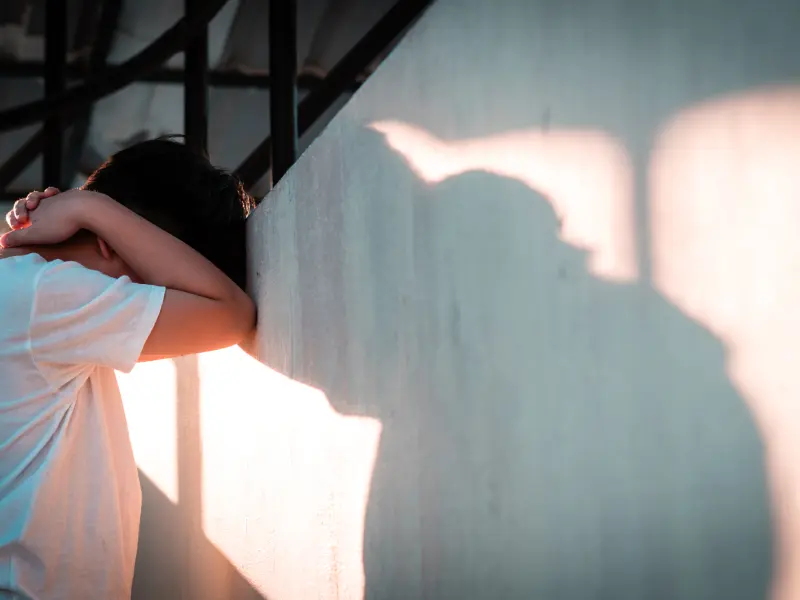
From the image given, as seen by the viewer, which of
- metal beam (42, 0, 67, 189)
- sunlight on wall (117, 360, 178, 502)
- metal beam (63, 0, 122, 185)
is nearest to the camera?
sunlight on wall (117, 360, 178, 502)

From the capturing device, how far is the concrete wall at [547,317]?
0.67 m

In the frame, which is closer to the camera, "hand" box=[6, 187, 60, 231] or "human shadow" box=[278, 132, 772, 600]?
"human shadow" box=[278, 132, 772, 600]

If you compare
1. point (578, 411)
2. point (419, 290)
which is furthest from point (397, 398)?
point (578, 411)

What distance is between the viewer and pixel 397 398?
39.3 inches

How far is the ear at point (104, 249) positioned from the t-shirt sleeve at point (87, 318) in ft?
0.35

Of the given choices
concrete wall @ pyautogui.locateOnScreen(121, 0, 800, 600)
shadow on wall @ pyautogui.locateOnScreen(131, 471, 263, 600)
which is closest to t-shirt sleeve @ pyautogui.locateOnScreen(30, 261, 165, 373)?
concrete wall @ pyautogui.locateOnScreen(121, 0, 800, 600)

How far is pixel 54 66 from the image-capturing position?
14.4 feet

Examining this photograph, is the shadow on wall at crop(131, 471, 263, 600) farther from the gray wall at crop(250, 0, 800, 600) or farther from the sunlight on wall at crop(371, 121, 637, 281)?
the sunlight on wall at crop(371, 121, 637, 281)

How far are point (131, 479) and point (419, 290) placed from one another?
0.72 m

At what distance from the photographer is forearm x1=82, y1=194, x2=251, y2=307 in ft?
4.20

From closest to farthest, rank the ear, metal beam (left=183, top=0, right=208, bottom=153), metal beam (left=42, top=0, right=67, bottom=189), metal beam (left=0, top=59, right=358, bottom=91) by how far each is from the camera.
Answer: the ear → metal beam (left=183, top=0, right=208, bottom=153) → metal beam (left=42, top=0, right=67, bottom=189) → metal beam (left=0, top=59, right=358, bottom=91)

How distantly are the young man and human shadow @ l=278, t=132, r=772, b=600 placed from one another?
267 mm

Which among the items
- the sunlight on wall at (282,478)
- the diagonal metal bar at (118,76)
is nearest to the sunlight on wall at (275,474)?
the sunlight on wall at (282,478)

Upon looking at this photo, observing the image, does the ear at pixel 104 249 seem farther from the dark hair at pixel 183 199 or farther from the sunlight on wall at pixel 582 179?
the sunlight on wall at pixel 582 179
